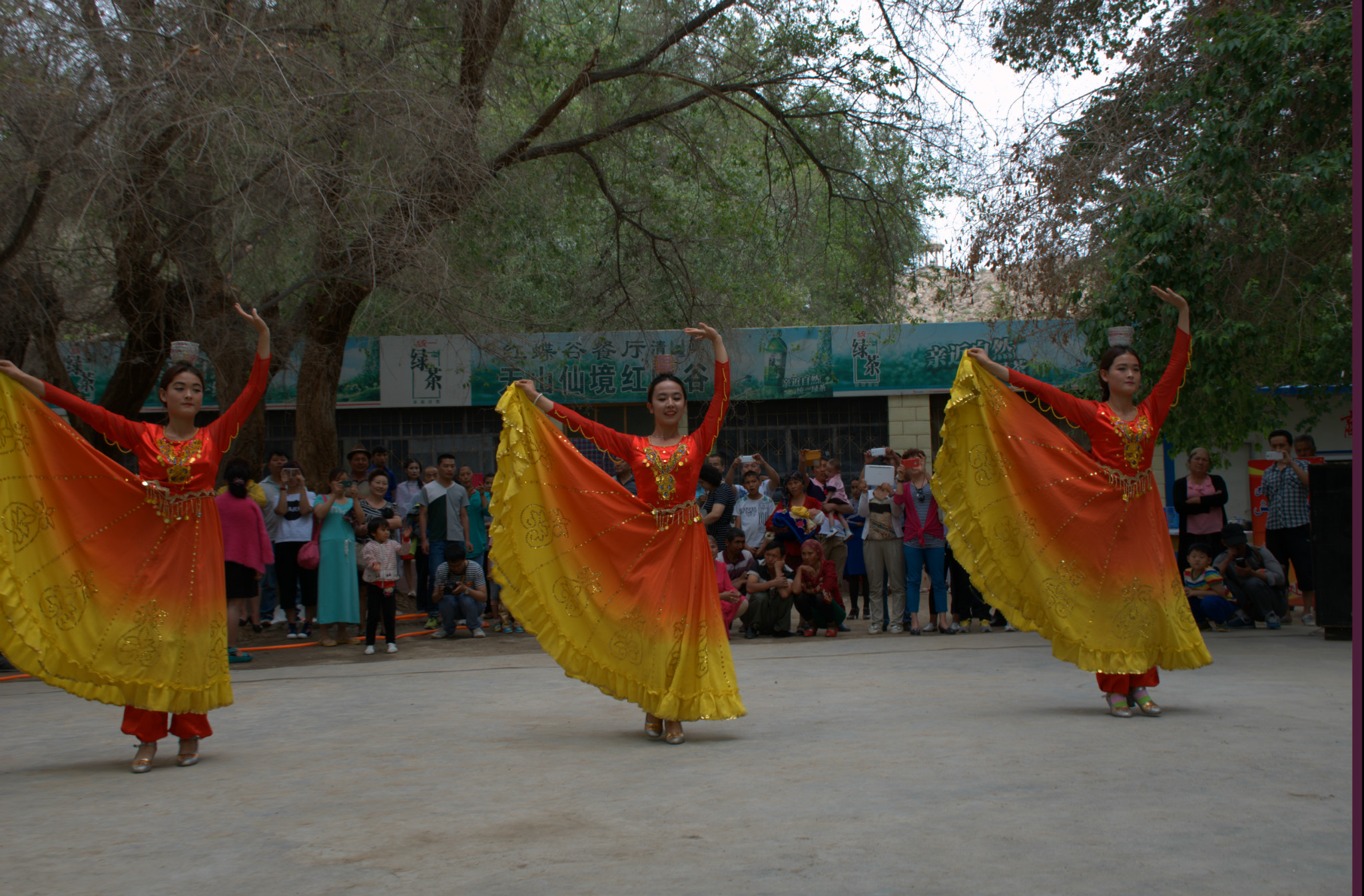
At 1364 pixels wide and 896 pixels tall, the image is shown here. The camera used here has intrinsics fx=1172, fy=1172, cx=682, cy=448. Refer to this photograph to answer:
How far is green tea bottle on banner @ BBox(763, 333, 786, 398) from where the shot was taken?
1728 cm

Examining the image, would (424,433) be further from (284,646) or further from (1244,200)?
(1244,200)

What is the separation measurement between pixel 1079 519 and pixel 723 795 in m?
2.68

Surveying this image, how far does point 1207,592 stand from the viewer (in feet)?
32.1

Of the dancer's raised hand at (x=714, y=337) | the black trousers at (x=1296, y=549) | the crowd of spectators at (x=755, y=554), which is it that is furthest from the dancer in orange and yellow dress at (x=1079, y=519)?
the black trousers at (x=1296, y=549)

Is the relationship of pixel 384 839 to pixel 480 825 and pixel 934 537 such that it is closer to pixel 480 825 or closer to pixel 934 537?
pixel 480 825

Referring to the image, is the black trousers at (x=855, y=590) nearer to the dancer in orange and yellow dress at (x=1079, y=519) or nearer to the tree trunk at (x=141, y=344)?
the dancer in orange and yellow dress at (x=1079, y=519)

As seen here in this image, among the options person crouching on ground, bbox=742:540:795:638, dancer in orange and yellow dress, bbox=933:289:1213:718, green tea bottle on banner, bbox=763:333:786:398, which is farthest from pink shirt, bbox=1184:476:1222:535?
green tea bottle on banner, bbox=763:333:786:398

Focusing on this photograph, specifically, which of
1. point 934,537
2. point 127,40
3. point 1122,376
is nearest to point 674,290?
point 934,537

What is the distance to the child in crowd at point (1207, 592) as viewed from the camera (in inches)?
384

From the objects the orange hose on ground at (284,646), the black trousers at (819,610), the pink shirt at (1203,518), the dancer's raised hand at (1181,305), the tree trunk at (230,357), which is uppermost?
the tree trunk at (230,357)

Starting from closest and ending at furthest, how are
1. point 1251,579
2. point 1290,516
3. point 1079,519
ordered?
1. point 1079,519
2. point 1251,579
3. point 1290,516

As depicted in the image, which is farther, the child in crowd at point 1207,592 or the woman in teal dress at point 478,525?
the woman in teal dress at point 478,525

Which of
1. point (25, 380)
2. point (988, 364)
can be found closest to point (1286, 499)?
point (988, 364)

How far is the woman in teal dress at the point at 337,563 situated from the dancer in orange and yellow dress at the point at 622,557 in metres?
4.60
